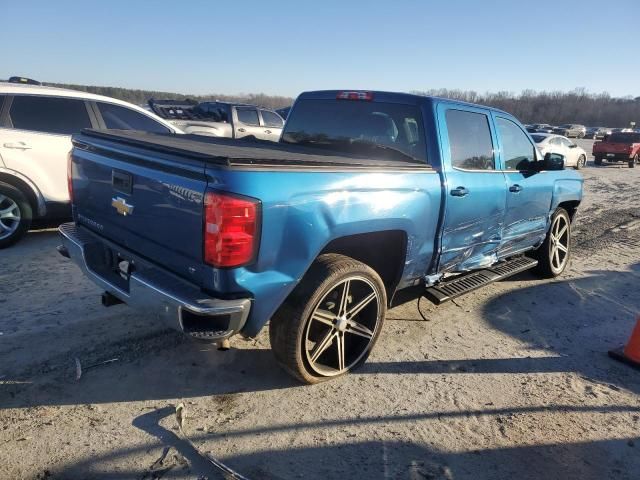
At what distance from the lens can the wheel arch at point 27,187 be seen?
5484mm

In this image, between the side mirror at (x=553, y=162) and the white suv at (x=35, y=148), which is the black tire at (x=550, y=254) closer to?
the side mirror at (x=553, y=162)

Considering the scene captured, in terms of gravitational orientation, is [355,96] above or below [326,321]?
above

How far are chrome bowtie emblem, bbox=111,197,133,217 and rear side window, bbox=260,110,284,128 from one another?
1183 centimetres

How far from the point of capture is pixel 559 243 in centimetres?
582

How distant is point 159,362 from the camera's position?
11.1 ft

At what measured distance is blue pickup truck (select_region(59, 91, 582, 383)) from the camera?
2498 mm

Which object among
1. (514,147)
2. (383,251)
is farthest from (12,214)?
(514,147)

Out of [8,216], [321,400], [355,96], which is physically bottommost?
[321,400]

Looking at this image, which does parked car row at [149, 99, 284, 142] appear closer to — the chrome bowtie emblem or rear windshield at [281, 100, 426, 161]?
rear windshield at [281, 100, 426, 161]

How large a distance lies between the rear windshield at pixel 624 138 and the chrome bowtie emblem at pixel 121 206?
24.6m

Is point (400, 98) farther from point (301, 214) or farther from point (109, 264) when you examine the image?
point (109, 264)

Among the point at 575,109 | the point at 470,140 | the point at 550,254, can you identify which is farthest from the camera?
the point at 575,109

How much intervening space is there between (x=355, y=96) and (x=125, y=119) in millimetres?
3827

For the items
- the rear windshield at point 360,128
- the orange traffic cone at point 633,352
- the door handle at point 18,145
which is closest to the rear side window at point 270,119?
the door handle at point 18,145
